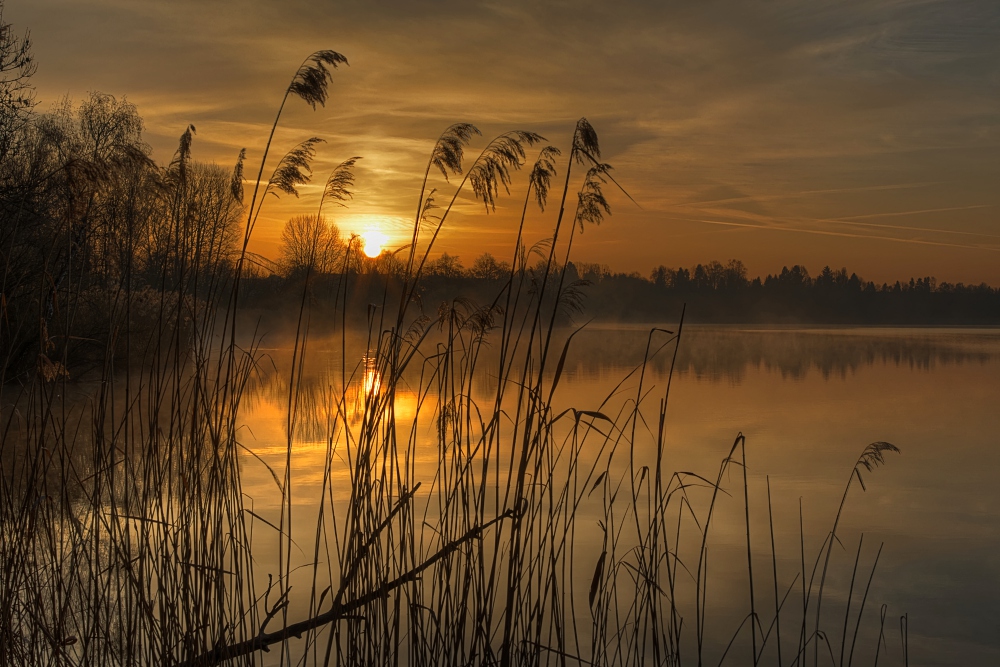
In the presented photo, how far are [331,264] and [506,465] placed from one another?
9.82 feet

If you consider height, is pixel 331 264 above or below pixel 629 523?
above

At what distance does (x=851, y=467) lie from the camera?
6.72m

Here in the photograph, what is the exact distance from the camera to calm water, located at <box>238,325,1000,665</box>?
13.0 ft

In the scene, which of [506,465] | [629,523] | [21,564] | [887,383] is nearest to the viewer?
[21,564]

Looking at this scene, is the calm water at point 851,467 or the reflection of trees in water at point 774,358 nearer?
the calm water at point 851,467

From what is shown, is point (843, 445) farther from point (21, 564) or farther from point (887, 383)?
point (21, 564)

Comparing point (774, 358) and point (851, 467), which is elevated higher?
point (774, 358)

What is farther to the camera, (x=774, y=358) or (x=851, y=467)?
(x=774, y=358)

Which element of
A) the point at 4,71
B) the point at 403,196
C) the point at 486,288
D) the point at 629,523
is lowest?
the point at 629,523

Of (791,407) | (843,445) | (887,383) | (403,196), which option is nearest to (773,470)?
(843,445)

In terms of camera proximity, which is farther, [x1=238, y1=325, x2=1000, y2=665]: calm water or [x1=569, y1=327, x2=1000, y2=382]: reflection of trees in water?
[x1=569, y1=327, x2=1000, y2=382]: reflection of trees in water

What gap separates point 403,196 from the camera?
228cm

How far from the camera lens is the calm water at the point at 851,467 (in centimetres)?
395

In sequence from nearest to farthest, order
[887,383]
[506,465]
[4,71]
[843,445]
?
1. [506,465]
2. [843,445]
3. [4,71]
4. [887,383]
